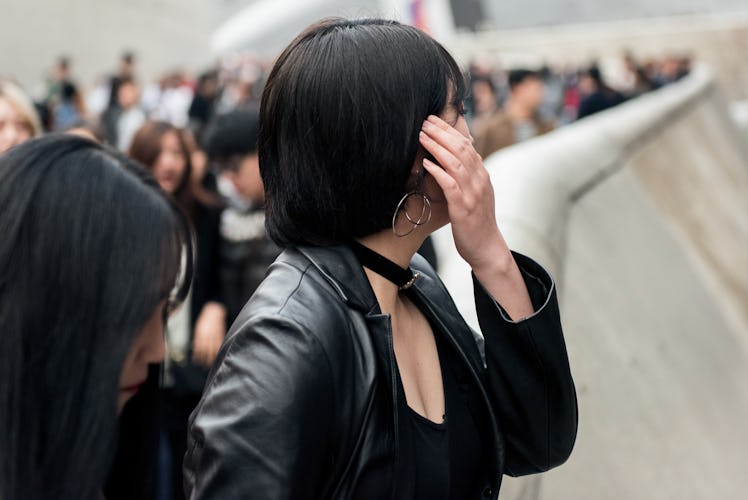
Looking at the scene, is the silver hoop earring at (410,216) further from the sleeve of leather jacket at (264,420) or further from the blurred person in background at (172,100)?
the blurred person in background at (172,100)

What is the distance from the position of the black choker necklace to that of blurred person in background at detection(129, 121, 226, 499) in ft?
6.75

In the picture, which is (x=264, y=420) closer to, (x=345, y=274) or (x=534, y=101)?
(x=345, y=274)

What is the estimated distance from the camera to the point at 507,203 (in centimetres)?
375

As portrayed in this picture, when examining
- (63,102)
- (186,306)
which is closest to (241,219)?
(186,306)

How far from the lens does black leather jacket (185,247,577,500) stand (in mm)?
1536

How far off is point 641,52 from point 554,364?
33.2 m

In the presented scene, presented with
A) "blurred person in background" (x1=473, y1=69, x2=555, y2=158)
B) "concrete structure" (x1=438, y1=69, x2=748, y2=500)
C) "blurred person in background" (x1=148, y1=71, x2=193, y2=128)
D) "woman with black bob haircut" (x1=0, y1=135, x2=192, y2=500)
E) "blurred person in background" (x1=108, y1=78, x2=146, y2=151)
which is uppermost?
"woman with black bob haircut" (x1=0, y1=135, x2=192, y2=500)

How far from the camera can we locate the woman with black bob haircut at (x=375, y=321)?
1565mm

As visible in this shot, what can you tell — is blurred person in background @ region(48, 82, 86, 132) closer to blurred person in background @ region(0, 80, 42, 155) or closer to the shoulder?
blurred person in background @ region(0, 80, 42, 155)

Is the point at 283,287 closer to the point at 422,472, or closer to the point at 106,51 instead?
the point at 422,472

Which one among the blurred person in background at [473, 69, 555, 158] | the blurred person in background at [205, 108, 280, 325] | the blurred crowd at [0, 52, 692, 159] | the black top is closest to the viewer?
the black top

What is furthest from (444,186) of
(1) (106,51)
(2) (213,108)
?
(1) (106,51)

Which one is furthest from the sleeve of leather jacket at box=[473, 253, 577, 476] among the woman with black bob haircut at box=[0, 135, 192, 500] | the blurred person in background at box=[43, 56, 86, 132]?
the blurred person in background at box=[43, 56, 86, 132]

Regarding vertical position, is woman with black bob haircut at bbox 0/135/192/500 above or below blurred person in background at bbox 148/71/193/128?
above
